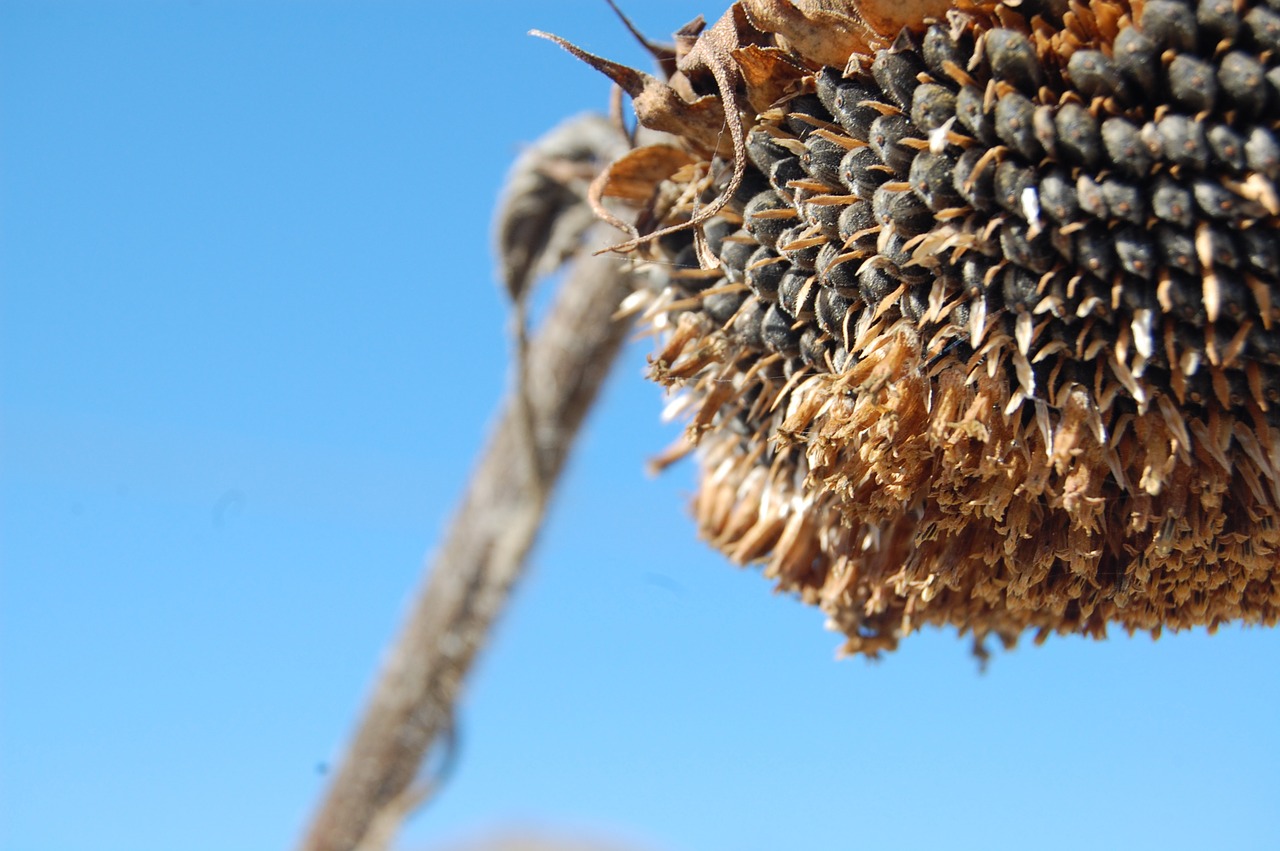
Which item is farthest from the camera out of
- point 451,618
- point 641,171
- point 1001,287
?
point 451,618

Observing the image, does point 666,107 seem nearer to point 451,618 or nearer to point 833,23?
point 833,23

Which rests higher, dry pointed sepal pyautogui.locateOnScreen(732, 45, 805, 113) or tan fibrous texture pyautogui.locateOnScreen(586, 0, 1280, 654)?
dry pointed sepal pyautogui.locateOnScreen(732, 45, 805, 113)


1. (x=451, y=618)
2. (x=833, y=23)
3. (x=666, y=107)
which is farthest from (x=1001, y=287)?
(x=451, y=618)

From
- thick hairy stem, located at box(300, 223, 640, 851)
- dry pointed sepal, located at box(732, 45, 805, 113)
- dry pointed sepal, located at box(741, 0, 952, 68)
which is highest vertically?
dry pointed sepal, located at box(741, 0, 952, 68)

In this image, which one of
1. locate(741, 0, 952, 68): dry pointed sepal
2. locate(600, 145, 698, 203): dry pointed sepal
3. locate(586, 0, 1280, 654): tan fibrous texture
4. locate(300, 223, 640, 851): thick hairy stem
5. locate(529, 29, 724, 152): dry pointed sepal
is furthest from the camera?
locate(300, 223, 640, 851): thick hairy stem

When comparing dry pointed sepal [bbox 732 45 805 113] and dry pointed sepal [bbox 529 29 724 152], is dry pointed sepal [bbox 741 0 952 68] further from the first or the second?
dry pointed sepal [bbox 529 29 724 152]

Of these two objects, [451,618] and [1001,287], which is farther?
[451,618]

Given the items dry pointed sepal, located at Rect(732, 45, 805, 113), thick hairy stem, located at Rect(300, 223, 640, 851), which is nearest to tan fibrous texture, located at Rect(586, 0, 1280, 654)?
dry pointed sepal, located at Rect(732, 45, 805, 113)

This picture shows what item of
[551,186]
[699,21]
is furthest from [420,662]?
[699,21]

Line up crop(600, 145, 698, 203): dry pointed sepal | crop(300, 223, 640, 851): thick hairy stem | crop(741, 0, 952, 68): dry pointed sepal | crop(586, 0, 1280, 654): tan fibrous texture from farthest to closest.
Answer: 1. crop(300, 223, 640, 851): thick hairy stem
2. crop(600, 145, 698, 203): dry pointed sepal
3. crop(741, 0, 952, 68): dry pointed sepal
4. crop(586, 0, 1280, 654): tan fibrous texture
